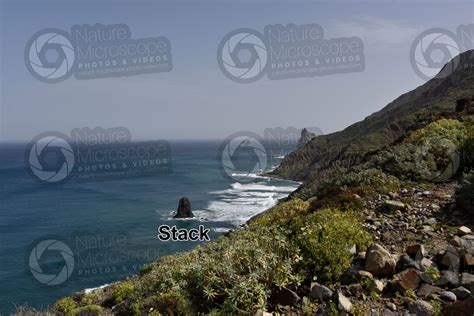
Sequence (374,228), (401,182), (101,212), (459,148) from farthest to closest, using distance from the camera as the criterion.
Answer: (101,212)
(459,148)
(401,182)
(374,228)

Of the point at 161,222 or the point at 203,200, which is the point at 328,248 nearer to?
the point at 161,222

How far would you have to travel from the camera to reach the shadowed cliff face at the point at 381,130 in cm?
6819

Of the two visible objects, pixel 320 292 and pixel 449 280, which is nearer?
pixel 449 280

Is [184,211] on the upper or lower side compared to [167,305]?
lower

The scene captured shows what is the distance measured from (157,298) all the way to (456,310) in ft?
15.9

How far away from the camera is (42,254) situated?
4653 cm

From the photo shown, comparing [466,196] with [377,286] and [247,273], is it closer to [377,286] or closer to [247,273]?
[377,286]

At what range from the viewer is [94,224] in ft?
193

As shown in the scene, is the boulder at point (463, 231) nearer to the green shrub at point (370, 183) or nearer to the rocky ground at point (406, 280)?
the rocky ground at point (406, 280)

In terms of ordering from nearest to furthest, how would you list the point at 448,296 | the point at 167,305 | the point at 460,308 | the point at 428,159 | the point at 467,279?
the point at 460,308
the point at 448,296
the point at 467,279
the point at 167,305
the point at 428,159

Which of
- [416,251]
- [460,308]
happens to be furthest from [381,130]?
[460,308]

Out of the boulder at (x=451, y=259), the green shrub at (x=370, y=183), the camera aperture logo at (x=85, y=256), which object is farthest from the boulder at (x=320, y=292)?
the camera aperture logo at (x=85, y=256)

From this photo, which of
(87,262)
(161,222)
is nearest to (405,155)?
(87,262)

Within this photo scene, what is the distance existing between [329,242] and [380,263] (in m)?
0.90
